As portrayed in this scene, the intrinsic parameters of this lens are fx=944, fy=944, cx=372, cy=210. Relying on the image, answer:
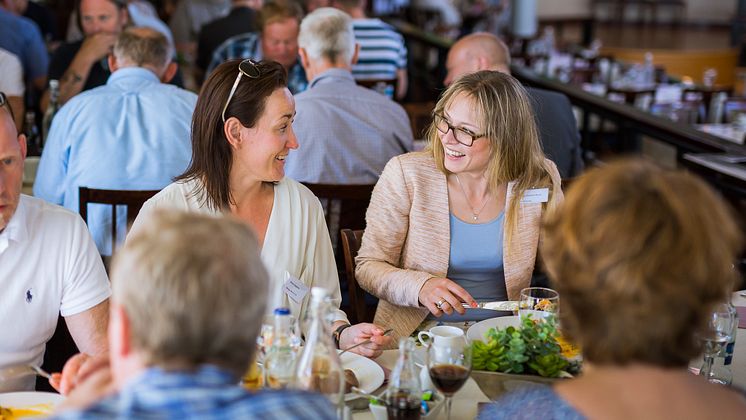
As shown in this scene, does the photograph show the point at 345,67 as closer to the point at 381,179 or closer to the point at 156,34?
the point at 156,34

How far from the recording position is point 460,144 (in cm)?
283

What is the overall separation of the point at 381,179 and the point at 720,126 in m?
3.90

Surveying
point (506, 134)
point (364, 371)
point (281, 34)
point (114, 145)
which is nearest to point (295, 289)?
point (364, 371)

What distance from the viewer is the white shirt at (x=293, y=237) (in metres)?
2.59

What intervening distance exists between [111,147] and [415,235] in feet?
4.77

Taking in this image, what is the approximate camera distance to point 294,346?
1.96 m

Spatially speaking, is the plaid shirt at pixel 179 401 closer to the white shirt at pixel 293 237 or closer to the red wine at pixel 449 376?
the red wine at pixel 449 376

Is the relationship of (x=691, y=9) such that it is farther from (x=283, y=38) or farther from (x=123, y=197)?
(x=123, y=197)

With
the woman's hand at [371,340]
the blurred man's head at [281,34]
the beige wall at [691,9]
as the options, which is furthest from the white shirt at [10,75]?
the beige wall at [691,9]

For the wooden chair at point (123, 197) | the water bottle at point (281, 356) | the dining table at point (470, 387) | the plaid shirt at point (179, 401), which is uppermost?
the plaid shirt at point (179, 401)

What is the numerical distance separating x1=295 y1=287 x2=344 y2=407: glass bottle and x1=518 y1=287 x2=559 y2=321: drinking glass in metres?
0.77

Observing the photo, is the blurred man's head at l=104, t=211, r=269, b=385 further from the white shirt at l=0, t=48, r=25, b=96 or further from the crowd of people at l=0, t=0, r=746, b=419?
the white shirt at l=0, t=48, r=25, b=96

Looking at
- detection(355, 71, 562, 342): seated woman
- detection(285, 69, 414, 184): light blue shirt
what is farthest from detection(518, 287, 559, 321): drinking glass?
detection(285, 69, 414, 184): light blue shirt

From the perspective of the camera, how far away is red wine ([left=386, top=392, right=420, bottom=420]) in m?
1.83
